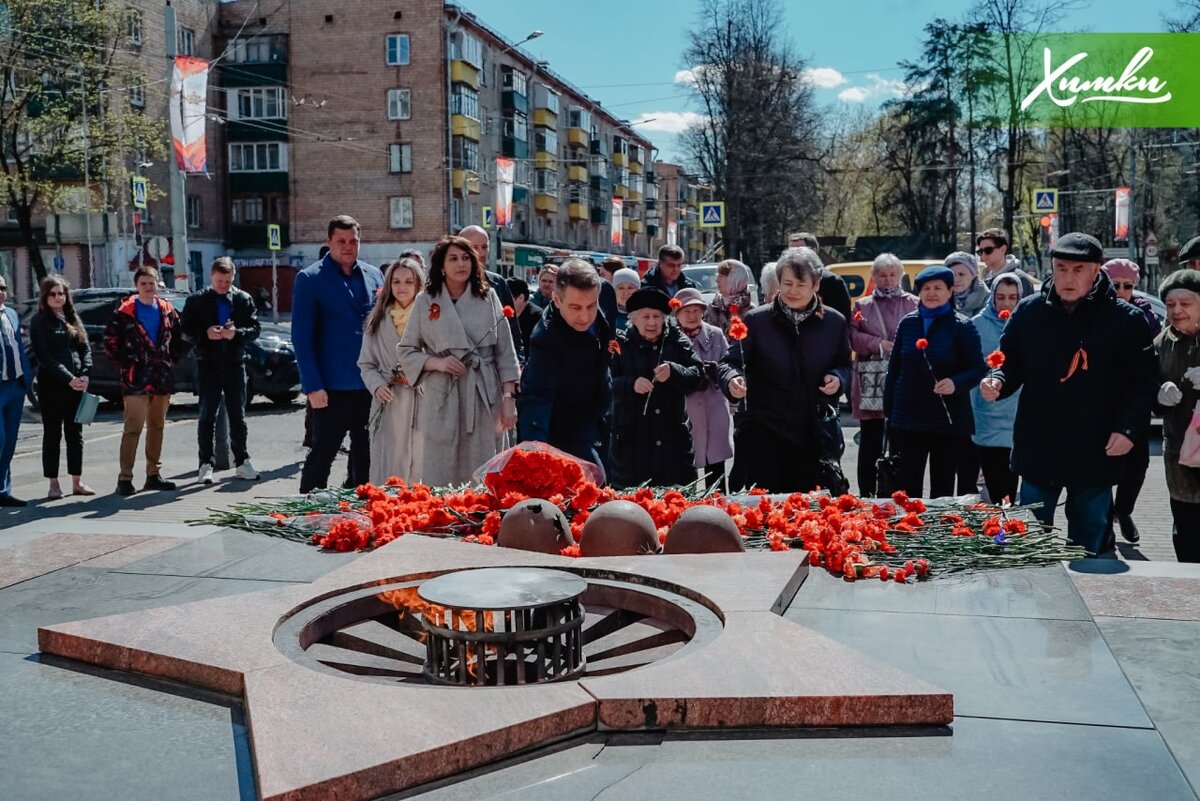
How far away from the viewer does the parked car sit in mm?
16250

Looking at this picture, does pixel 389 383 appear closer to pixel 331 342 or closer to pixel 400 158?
pixel 331 342

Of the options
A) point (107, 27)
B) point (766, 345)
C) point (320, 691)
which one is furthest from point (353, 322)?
point (107, 27)

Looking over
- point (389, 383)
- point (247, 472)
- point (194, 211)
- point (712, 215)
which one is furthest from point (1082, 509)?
point (194, 211)

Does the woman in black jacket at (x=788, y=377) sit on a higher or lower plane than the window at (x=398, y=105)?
lower

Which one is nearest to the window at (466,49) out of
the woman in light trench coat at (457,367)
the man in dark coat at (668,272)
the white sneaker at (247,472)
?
the white sneaker at (247,472)

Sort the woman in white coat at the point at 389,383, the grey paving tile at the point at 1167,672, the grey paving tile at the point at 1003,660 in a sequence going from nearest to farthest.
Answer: the grey paving tile at the point at 1167,672, the grey paving tile at the point at 1003,660, the woman in white coat at the point at 389,383

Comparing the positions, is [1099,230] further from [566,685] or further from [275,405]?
[566,685]

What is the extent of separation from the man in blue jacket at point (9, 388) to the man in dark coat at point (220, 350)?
1.44 meters

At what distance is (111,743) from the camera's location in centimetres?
281

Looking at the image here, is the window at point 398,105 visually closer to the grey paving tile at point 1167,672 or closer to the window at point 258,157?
the window at point 258,157

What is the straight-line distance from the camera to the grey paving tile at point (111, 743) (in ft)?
8.36

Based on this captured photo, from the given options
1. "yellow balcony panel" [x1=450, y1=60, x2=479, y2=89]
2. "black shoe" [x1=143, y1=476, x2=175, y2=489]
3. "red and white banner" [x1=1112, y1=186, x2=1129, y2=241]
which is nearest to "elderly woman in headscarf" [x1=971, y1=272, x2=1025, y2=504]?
"black shoe" [x1=143, y1=476, x2=175, y2=489]

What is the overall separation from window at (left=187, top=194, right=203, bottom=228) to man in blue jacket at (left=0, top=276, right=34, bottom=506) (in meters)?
44.2

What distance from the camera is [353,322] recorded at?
7566 mm
